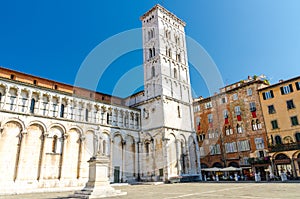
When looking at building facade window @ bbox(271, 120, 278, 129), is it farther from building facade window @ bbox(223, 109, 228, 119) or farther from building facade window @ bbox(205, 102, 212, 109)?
building facade window @ bbox(205, 102, 212, 109)

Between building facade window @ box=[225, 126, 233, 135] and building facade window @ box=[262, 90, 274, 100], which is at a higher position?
building facade window @ box=[262, 90, 274, 100]

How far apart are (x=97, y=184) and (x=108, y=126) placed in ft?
47.6

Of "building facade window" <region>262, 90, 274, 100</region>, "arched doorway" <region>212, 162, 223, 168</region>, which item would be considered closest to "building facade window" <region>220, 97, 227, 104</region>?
"building facade window" <region>262, 90, 274, 100</region>

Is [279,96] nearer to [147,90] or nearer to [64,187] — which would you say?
[147,90]

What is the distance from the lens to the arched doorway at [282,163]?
25.9 m

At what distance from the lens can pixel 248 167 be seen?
96.9 ft

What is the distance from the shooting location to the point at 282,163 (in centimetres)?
2634

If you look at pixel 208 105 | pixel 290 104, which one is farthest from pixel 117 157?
pixel 290 104

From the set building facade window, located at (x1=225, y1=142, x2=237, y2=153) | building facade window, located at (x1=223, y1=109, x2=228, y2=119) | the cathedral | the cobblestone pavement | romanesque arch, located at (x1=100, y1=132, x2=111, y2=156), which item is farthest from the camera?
building facade window, located at (x1=223, y1=109, x2=228, y2=119)

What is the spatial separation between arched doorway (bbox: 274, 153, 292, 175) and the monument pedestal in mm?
22428

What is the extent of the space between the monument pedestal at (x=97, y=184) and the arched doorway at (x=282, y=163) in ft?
73.6

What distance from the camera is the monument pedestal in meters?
12.1

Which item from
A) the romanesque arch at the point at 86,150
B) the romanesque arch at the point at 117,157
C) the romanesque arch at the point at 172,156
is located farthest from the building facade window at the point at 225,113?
the romanesque arch at the point at 86,150

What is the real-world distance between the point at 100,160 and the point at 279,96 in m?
25.5
